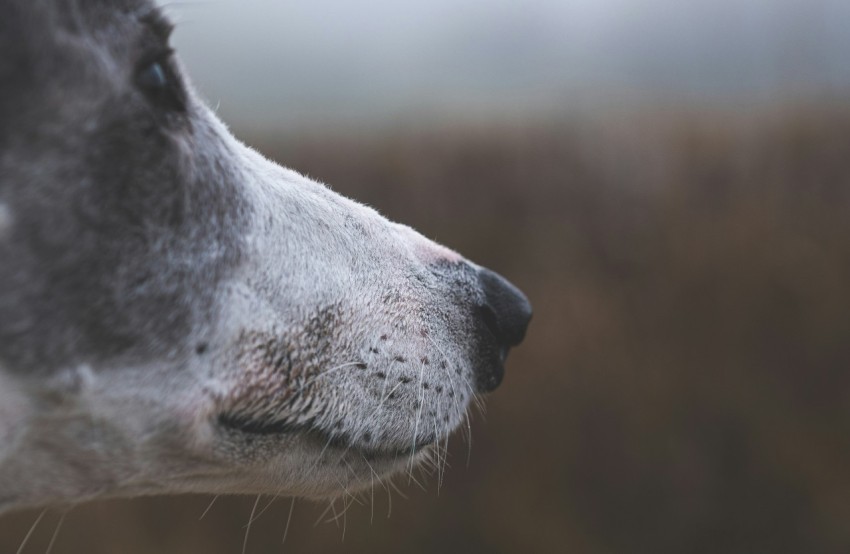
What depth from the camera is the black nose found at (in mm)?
1880

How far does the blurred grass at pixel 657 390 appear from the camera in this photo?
4105 millimetres

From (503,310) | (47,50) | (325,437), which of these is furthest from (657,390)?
(47,50)

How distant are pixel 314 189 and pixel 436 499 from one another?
261 centimetres

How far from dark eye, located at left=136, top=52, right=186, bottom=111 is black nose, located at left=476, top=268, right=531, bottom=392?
29.6 inches

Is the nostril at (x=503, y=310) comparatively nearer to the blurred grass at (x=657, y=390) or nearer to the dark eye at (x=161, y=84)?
the dark eye at (x=161, y=84)

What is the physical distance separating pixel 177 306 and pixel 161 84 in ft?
1.32

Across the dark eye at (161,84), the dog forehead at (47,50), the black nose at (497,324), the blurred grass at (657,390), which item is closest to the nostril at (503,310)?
the black nose at (497,324)

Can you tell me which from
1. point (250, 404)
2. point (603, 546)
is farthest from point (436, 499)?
point (250, 404)

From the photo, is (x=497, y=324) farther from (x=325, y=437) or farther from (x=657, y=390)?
(x=657, y=390)

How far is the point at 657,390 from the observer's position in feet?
14.1

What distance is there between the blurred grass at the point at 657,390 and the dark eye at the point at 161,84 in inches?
112

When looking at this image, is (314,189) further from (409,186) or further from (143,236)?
(409,186)

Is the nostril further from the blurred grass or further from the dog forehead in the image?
the blurred grass

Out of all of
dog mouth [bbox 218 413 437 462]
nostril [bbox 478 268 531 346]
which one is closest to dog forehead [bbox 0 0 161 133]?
dog mouth [bbox 218 413 437 462]
